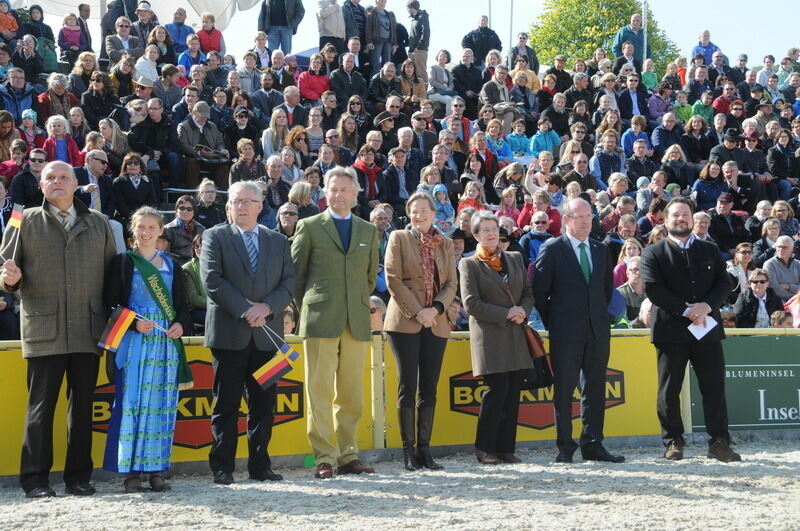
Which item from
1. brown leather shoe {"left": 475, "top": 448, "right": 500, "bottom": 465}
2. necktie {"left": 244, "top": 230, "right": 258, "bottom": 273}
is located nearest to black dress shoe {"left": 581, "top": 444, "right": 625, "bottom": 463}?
brown leather shoe {"left": 475, "top": 448, "right": 500, "bottom": 465}

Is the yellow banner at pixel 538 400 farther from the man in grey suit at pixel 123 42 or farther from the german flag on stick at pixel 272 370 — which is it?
the man in grey suit at pixel 123 42

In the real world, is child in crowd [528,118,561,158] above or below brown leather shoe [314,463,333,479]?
above

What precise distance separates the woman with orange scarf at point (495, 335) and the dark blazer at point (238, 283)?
1493 mm

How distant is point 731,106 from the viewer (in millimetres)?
19047

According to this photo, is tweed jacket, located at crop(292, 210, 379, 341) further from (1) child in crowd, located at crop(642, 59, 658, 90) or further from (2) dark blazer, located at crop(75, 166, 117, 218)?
(1) child in crowd, located at crop(642, 59, 658, 90)

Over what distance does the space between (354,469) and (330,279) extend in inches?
50.8

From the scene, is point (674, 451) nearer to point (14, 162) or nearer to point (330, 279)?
point (330, 279)

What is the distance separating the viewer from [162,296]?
6.84 meters

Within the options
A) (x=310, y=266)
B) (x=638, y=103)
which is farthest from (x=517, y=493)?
(x=638, y=103)

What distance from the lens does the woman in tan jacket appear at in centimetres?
739

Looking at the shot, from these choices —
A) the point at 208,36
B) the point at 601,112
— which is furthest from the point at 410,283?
the point at 601,112

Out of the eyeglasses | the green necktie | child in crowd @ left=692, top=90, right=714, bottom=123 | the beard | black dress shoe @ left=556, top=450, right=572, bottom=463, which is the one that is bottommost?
black dress shoe @ left=556, top=450, right=572, bottom=463

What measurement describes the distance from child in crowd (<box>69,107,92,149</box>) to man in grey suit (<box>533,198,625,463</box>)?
24.4ft

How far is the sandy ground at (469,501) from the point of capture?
5566 millimetres
